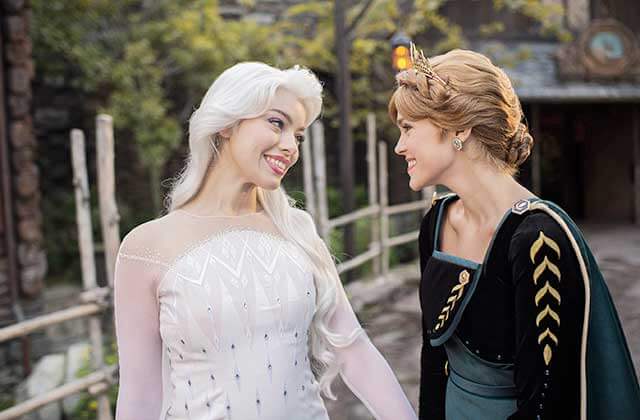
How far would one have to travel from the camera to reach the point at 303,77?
6.06 ft

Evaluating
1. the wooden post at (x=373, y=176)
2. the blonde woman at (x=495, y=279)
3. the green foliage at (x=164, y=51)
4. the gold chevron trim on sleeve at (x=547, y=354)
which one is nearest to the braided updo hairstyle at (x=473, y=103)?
the blonde woman at (x=495, y=279)

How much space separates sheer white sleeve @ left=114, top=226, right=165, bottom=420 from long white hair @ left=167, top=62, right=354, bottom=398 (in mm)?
→ 209

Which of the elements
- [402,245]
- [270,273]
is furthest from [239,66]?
[402,245]

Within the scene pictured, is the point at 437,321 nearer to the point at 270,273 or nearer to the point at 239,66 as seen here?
the point at 270,273

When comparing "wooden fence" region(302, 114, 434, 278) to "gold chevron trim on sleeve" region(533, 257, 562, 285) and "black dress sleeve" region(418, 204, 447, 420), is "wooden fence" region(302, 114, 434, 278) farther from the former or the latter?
"gold chevron trim on sleeve" region(533, 257, 562, 285)

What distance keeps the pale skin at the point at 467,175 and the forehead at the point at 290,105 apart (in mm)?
253

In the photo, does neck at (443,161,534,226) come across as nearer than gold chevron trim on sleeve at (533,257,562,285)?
No

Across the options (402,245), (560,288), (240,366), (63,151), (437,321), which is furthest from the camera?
(63,151)

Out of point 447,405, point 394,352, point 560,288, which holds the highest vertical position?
point 560,288

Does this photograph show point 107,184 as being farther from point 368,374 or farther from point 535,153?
point 535,153

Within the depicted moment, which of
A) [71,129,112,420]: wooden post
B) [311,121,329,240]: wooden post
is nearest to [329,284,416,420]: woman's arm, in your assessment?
[71,129,112,420]: wooden post

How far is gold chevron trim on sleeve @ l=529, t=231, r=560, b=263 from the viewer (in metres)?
1.59

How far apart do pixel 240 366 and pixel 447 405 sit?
1.91 feet

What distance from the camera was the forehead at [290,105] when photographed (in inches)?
71.1
